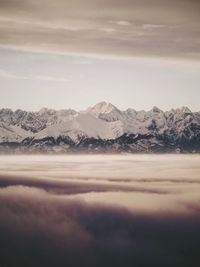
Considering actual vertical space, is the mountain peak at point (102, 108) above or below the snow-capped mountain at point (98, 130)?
above

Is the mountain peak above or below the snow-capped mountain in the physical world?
above

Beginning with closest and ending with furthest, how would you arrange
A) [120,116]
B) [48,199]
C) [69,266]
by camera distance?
[69,266]
[48,199]
[120,116]

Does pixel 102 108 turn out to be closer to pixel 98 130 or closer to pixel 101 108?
pixel 101 108

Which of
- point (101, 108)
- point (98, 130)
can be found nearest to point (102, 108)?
point (101, 108)

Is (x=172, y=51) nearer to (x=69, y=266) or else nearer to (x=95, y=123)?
(x=95, y=123)

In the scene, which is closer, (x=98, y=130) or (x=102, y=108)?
(x=102, y=108)

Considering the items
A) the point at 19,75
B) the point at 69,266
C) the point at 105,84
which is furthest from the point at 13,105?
the point at 69,266

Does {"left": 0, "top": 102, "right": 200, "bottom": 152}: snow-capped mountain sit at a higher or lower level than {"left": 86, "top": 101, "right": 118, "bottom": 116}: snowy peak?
lower

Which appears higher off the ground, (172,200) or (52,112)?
(52,112)
